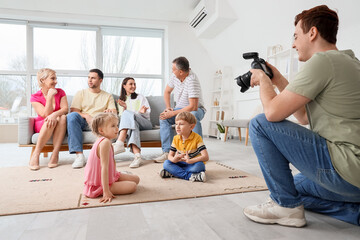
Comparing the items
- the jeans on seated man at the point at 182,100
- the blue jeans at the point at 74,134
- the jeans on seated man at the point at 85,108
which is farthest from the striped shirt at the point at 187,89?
the blue jeans at the point at 74,134

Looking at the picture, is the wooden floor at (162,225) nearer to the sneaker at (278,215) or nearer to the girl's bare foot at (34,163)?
the sneaker at (278,215)

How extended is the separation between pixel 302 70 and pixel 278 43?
141 inches

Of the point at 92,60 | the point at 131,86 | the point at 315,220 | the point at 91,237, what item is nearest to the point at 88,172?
the point at 91,237

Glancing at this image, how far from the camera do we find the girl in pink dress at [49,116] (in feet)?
7.82

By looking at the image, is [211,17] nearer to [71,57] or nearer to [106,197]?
[71,57]

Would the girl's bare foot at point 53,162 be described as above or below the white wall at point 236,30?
below

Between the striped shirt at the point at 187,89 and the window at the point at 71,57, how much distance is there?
128 inches

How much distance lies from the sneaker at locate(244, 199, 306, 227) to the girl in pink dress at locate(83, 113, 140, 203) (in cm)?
73

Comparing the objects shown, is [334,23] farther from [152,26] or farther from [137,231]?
[152,26]

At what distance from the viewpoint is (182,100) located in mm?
2730

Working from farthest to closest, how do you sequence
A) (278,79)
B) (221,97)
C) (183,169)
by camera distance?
1. (221,97)
2. (183,169)
3. (278,79)

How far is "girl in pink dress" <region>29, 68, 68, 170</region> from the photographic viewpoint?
238 cm

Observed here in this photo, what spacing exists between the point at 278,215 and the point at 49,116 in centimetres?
215

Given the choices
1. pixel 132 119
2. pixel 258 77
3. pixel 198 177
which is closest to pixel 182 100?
pixel 132 119
